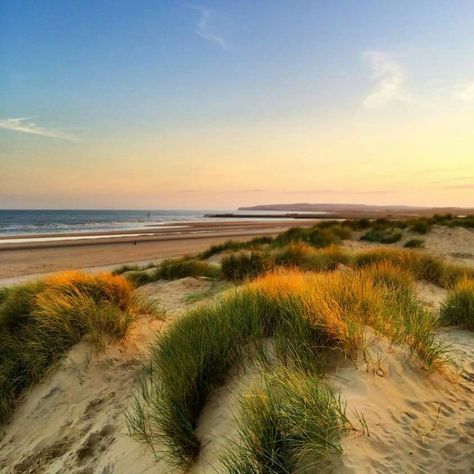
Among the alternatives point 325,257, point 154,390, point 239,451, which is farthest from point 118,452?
point 325,257

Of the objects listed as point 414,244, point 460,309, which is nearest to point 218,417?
point 460,309

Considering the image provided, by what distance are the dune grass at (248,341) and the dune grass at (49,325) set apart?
1.06 m

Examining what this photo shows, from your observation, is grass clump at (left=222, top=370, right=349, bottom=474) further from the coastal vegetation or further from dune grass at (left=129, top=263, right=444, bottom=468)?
dune grass at (left=129, top=263, right=444, bottom=468)

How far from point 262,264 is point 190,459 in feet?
23.0

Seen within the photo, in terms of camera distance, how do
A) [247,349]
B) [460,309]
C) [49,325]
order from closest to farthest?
[247,349]
[49,325]
[460,309]

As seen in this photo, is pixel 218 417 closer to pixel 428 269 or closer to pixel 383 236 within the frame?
pixel 428 269

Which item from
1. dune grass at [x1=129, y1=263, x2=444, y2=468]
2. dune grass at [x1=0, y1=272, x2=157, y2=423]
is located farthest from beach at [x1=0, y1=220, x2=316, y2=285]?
dune grass at [x1=129, y1=263, x2=444, y2=468]

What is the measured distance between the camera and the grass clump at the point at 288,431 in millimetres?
2199

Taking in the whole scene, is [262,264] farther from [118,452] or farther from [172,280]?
[118,452]

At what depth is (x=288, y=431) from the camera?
2.30 m

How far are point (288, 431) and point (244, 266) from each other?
293 inches

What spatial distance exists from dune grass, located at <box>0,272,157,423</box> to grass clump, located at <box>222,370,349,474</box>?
2797mm

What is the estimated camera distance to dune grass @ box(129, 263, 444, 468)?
300 centimetres

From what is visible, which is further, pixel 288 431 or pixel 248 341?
pixel 248 341
